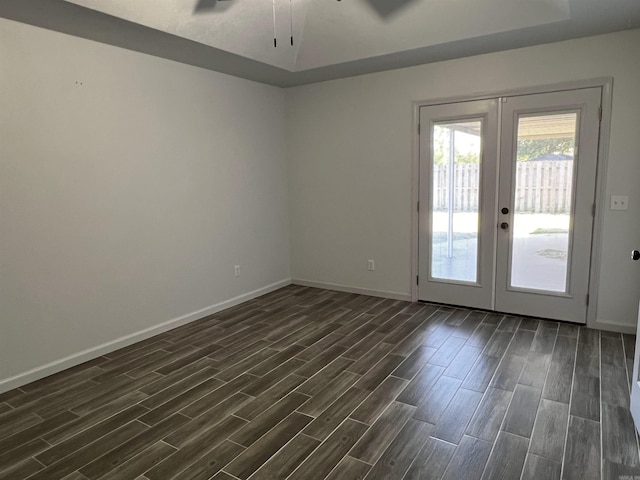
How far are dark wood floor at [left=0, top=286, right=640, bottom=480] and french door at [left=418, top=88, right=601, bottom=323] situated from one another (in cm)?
45

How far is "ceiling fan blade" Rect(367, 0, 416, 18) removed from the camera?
Answer: 3525 mm

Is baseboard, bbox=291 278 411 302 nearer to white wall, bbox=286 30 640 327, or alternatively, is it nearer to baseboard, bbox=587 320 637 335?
white wall, bbox=286 30 640 327

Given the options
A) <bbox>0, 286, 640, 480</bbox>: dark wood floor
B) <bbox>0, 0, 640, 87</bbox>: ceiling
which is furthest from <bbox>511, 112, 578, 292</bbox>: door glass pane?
Result: <bbox>0, 0, 640, 87</bbox>: ceiling

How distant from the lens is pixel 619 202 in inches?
140

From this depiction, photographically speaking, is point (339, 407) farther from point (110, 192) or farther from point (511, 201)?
point (511, 201)

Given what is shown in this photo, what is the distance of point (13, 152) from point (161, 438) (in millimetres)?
2227

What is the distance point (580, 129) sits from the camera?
3633 millimetres

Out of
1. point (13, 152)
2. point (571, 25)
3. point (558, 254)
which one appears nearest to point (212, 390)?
point (13, 152)

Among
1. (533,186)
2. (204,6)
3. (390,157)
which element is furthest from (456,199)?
(204,6)

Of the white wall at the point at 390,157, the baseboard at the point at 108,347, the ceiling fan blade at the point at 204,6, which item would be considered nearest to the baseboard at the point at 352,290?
the white wall at the point at 390,157

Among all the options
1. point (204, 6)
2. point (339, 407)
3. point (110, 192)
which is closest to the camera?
point (339, 407)

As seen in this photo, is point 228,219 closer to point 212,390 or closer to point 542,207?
point 212,390

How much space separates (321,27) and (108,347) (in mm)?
3554

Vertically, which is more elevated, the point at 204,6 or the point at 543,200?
the point at 204,6
